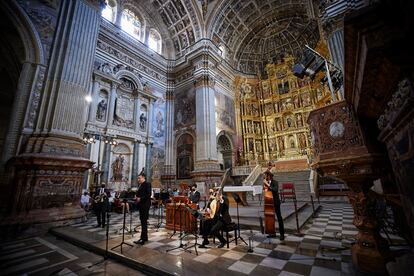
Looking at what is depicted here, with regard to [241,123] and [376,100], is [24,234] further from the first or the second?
[241,123]

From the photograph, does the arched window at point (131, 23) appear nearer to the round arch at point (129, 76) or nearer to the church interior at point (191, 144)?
the church interior at point (191, 144)

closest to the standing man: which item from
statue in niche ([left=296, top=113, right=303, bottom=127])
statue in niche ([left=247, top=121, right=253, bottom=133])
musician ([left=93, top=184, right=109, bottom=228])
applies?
musician ([left=93, top=184, right=109, bottom=228])

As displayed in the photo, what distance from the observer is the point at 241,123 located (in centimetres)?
2067

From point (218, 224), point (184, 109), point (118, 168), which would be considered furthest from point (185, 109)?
point (218, 224)

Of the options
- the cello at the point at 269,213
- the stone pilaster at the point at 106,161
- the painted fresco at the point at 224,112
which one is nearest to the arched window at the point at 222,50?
the painted fresco at the point at 224,112

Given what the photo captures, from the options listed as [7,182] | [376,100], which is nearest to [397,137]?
[376,100]

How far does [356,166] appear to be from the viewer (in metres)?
2.55

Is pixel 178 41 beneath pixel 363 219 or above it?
above

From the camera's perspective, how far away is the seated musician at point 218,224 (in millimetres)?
3871

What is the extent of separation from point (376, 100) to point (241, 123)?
18978mm

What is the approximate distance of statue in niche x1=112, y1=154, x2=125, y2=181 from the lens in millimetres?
11830

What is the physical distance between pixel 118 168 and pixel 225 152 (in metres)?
9.97

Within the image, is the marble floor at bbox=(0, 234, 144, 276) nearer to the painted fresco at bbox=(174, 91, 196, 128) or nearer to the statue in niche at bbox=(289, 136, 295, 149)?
the painted fresco at bbox=(174, 91, 196, 128)

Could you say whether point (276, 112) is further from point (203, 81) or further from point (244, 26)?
point (203, 81)
